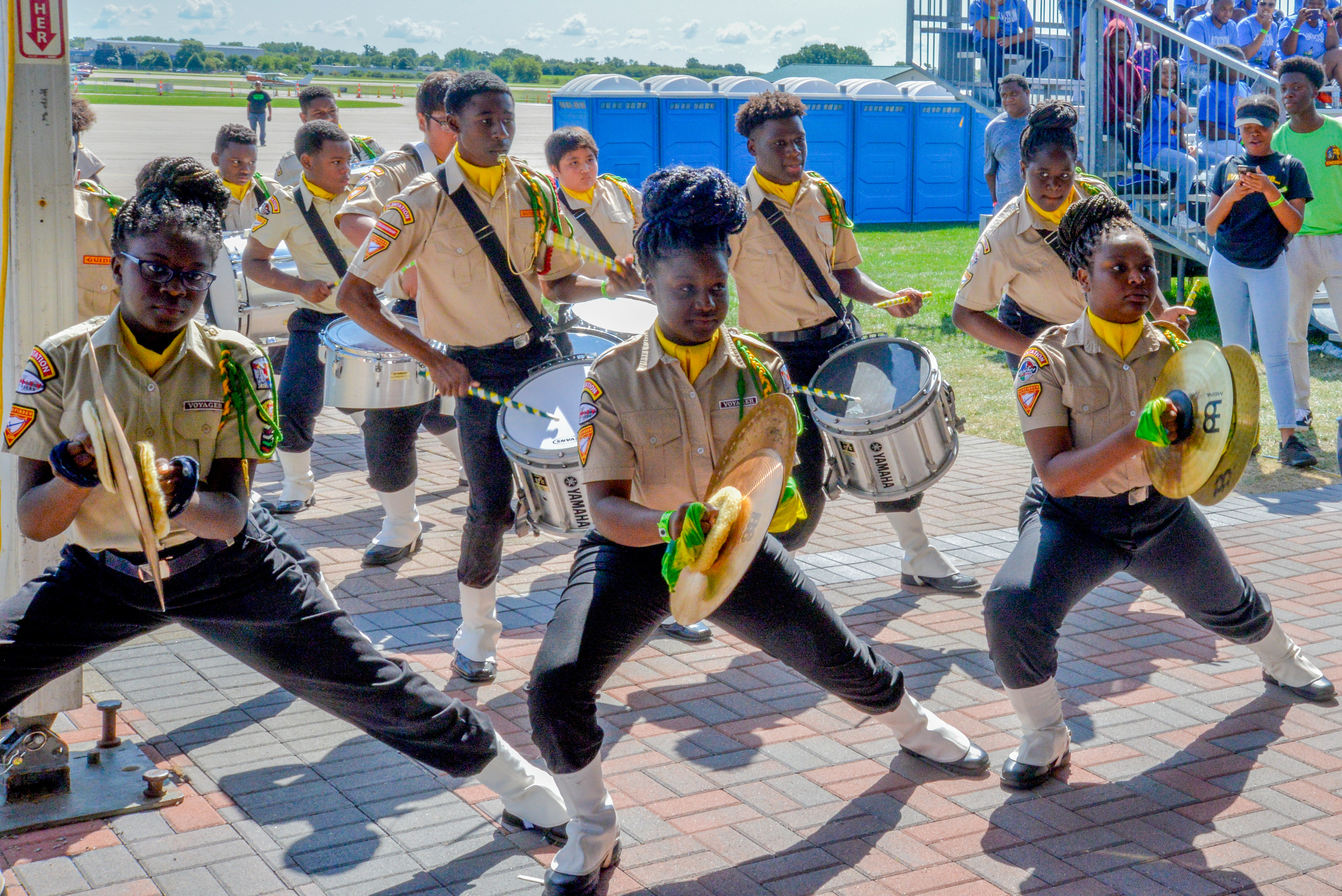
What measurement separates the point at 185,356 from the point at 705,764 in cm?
207

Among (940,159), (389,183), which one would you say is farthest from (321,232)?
(940,159)

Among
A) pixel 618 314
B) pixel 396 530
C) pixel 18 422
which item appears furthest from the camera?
pixel 618 314

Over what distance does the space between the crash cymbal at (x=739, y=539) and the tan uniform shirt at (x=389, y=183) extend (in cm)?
273

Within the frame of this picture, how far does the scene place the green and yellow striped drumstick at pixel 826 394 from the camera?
17.1 feet

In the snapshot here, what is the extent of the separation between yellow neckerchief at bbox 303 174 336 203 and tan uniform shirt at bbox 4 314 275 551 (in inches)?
147

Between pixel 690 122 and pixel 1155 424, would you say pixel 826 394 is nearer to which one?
pixel 1155 424

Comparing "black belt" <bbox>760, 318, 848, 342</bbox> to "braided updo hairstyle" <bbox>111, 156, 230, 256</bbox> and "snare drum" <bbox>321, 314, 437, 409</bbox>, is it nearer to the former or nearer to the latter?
"snare drum" <bbox>321, 314, 437, 409</bbox>

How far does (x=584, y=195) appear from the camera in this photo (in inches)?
315

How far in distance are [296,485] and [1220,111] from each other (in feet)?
29.6

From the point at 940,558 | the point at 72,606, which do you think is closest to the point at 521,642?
the point at 940,558

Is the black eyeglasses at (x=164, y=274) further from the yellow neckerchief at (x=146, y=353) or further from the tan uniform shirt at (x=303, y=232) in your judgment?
the tan uniform shirt at (x=303, y=232)

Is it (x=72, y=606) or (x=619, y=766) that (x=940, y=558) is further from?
(x=72, y=606)

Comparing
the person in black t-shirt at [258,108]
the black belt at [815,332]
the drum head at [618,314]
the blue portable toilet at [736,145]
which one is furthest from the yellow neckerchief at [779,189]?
the person in black t-shirt at [258,108]

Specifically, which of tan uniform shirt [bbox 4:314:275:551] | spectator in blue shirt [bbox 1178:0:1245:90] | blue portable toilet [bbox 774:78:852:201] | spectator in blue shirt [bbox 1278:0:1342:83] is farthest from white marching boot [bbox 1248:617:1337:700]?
blue portable toilet [bbox 774:78:852:201]
